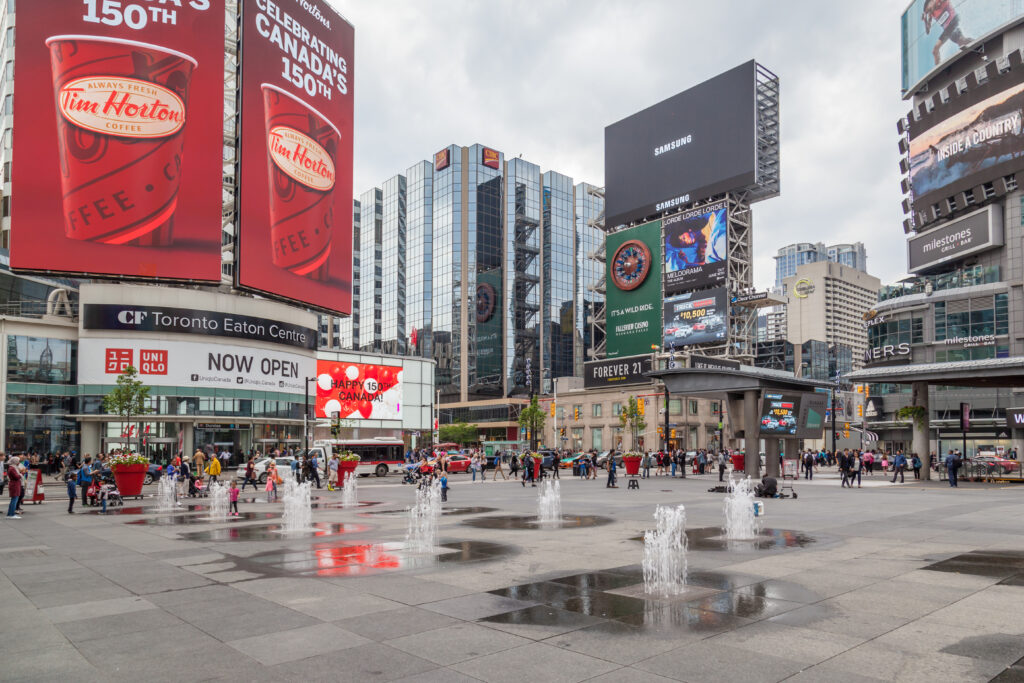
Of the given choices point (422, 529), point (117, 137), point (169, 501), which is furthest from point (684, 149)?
point (422, 529)

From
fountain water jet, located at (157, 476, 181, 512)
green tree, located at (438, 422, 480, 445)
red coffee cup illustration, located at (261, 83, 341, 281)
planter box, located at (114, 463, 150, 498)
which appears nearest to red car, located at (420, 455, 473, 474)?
red coffee cup illustration, located at (261, 83, 341, 281)

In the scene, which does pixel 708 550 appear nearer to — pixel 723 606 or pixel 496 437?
pixel 723 606

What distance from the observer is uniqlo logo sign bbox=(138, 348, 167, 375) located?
2080 inches

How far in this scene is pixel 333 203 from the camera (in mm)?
64875

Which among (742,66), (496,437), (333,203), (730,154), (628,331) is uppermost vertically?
(742,66)

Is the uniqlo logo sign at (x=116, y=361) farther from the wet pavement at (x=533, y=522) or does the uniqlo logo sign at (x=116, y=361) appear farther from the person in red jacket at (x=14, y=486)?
the wet pavement at (x=533, y=522)

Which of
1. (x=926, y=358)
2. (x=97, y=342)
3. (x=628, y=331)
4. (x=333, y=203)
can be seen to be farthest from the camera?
(x=628, y=331)

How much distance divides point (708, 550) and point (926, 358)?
8132cm

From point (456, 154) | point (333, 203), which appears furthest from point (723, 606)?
point (456, 154)

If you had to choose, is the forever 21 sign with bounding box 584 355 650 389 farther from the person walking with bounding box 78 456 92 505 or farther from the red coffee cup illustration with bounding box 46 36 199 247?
the person walking with bounding box 78 456 92 505

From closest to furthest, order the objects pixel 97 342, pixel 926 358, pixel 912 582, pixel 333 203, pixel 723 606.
→ pixel 723 606 → pixel 912 582 → pixel 97 342 → pixel 333 203 → pixel 926 358

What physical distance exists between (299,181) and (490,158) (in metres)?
79.0

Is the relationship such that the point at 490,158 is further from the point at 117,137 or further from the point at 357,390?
the point at 117,137

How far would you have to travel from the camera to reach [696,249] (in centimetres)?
8750
